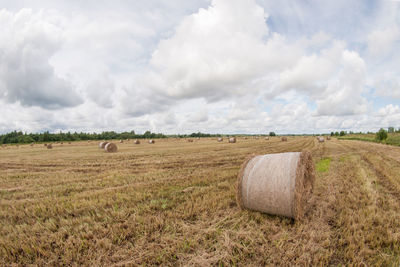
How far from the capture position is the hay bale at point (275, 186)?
13.3 ft

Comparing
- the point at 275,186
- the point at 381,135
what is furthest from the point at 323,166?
the point at 381,135

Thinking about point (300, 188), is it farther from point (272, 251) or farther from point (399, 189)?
point (399, 189)

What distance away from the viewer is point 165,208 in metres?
4.77

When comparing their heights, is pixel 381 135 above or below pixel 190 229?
above

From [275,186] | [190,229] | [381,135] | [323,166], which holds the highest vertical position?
[381,135]

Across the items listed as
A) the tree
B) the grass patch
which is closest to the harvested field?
the grass patch

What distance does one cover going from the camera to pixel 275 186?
Answer: 4.26 metres

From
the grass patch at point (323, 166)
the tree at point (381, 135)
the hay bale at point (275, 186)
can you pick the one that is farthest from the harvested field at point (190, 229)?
the tree at point (381, 135)

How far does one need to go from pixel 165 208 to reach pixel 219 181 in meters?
3.01

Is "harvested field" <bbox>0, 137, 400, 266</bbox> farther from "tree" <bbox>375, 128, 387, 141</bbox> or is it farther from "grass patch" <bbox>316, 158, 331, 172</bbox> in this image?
"tree" <bbox>375, 128, 387, 141</bbox>

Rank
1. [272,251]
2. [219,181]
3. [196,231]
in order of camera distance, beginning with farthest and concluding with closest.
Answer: [219,181] → [196,231] → [272,251]

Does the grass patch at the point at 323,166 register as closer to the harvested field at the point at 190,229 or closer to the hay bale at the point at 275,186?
the harvested field at the point at 190,229

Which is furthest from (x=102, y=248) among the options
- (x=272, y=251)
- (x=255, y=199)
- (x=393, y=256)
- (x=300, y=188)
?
(x=393, y=256)

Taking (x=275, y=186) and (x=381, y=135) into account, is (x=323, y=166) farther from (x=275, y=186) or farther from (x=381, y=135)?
(x=381, y=135)
